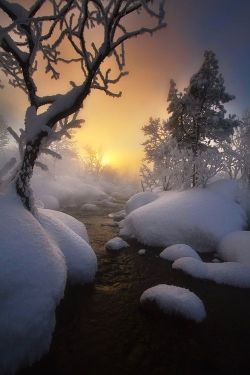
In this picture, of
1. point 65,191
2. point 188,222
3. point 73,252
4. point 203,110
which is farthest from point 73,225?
point 65,191

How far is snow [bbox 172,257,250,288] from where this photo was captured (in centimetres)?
759

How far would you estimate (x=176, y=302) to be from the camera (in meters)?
5.92

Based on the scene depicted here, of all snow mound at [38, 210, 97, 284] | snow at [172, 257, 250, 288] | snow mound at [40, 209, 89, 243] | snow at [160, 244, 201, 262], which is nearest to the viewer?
snow mound at [38, 210, 97, 284]

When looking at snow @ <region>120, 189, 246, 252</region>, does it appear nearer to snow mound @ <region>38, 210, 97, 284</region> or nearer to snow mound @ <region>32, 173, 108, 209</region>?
snow mound @ <region>38, 210, 97, 284</region>

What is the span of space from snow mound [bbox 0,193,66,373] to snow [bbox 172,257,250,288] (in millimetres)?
4375

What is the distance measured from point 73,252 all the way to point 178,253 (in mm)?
4183

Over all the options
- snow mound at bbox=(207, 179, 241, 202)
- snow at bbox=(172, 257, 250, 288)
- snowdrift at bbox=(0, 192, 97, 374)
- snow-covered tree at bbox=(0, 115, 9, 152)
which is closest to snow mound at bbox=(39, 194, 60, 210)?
snow mound at bbox=(207, 179, 241, 202)

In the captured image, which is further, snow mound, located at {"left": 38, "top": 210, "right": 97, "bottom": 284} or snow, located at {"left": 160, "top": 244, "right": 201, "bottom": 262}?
snow, located at {"left": 160, "top": 244, "right": 201, "bottom": 262}

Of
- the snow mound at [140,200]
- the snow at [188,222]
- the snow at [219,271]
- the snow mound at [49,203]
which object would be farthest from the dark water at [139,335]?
the snow mound at [49,203]

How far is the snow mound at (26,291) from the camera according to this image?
408 centimetres

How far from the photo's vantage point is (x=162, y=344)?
201 inches

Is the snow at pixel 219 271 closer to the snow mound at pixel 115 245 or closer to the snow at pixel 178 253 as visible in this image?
the snow at pixel 178 253

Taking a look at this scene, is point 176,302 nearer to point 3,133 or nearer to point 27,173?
point 27,173

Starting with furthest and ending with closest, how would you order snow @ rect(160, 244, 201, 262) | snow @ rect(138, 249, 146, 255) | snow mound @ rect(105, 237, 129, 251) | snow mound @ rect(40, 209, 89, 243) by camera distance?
snow mound @ rect(105, 237, 129, 251), snow @ rect(138, 249, 146, 255), snow mound @ rect(40, 209, 89, 243), snow @ rect(160, 244, 201, 262)
